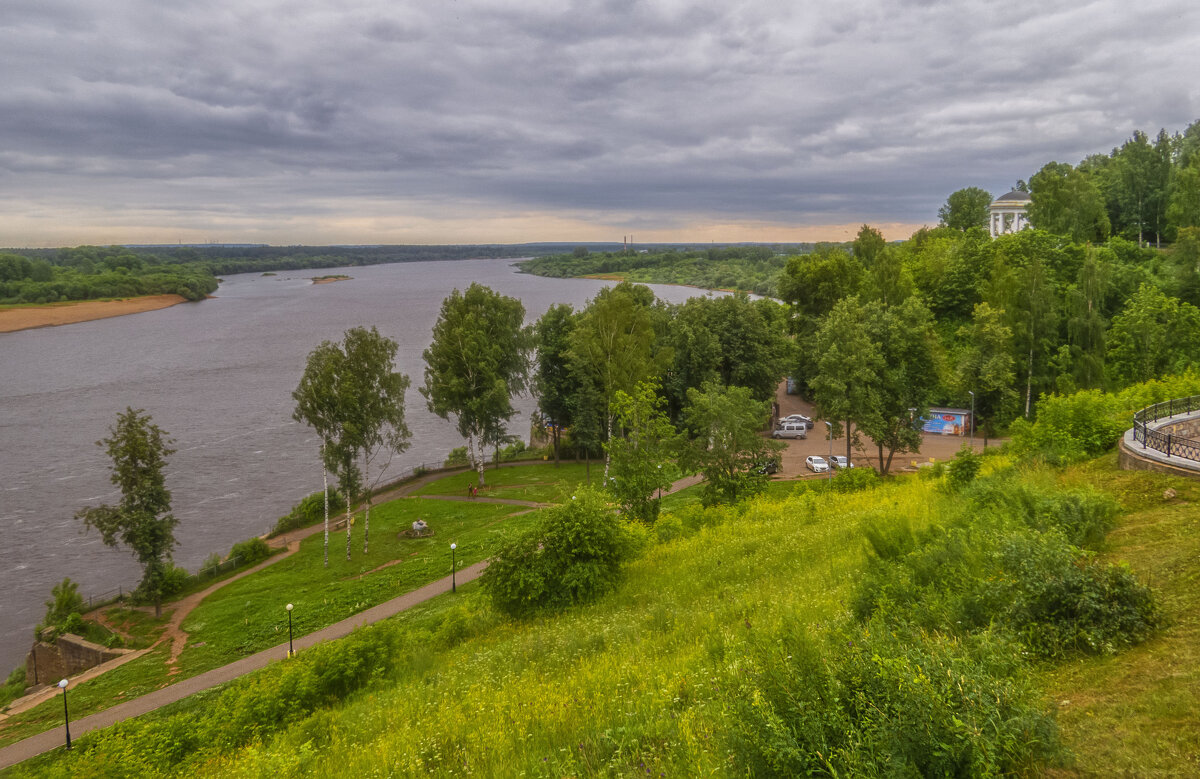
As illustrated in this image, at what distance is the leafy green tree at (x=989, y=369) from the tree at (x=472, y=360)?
29.9m

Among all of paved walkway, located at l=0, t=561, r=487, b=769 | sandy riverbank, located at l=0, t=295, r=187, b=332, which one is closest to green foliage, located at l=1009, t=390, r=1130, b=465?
paved walkway, located at l=0, t=561, r=487, b=769

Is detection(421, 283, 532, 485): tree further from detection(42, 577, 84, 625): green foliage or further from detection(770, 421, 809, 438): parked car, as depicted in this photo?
detection(770, 421, 809, 438): parked car

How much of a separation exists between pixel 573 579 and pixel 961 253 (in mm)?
50788

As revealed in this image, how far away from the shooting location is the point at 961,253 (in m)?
54.4

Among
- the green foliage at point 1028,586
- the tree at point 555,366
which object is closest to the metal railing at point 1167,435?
the green foliage at point 1028,586

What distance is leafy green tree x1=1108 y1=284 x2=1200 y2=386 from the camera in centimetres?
3700

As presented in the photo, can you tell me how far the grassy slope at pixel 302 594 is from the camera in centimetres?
2089

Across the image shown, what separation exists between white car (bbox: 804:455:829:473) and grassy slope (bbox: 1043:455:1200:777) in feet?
93.6

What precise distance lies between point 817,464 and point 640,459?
18246mm

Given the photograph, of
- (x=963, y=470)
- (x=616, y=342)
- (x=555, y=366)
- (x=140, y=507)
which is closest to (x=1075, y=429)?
(x=963, y=470)

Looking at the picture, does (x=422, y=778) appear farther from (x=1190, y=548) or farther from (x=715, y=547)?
(x=715, y=547)

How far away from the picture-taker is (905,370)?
3266 centimetres

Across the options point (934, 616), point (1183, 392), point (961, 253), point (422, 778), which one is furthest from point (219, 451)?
point (961, 253)

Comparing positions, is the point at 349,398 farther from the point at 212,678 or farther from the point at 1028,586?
the point at 1028,586
